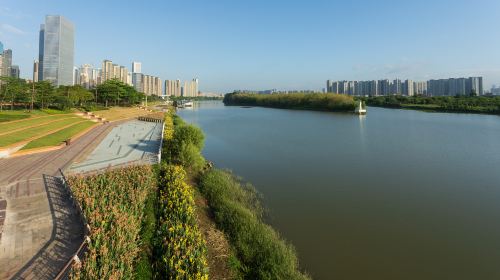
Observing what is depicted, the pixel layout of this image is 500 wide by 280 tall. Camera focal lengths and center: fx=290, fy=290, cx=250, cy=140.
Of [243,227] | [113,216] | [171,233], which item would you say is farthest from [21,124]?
[243,227]

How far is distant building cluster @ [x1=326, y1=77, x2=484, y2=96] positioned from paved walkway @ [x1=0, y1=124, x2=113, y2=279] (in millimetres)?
124578

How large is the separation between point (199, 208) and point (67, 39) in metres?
95.3

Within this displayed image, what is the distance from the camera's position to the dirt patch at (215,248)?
17.5 feet

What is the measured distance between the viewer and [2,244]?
539 centimetres

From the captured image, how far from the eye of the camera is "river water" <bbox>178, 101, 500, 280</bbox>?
20.0 ft

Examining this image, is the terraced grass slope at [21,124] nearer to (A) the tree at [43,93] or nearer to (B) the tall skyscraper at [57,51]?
(A) the tree at [43,93]

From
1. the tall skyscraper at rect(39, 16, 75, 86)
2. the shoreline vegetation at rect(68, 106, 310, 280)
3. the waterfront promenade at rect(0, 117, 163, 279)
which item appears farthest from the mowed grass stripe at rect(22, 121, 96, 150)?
the tall skyscraper at rect(39, 16, 75, 86)

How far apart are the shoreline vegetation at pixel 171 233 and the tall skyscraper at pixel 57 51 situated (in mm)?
79717

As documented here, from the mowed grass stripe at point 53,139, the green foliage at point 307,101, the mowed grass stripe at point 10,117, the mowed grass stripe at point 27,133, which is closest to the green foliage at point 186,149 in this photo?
the mowed grass stripe at point 53,139

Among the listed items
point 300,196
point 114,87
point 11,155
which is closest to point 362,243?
point 300,196

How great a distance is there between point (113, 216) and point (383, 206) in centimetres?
766

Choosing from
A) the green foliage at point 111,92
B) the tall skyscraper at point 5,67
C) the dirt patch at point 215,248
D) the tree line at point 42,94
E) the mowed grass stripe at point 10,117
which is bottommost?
the dirt patch at point 215,248

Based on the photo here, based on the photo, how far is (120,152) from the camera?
13633 millimetres

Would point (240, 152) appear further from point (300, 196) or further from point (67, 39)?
point (67, 39)
